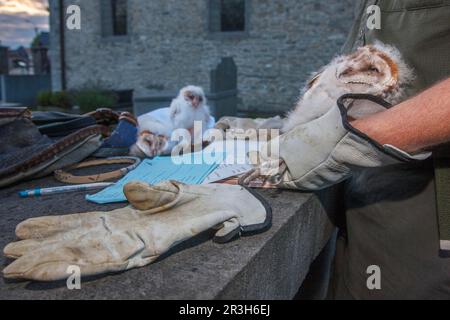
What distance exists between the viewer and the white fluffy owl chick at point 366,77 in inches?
53.9

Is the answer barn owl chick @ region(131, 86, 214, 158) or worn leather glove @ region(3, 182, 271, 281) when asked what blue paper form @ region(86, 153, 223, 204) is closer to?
barn owl chick @ region(131, 86, 214, 158)

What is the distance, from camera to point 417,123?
1161 millimetres


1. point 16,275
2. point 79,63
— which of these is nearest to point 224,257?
point 16,275

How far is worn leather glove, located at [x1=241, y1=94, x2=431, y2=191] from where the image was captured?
118 cm

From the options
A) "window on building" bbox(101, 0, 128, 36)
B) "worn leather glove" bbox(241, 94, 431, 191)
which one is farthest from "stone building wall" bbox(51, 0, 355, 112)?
"worn leather glove" bbox(241, 94, 431, 191)

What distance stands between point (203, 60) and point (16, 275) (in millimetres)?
12260

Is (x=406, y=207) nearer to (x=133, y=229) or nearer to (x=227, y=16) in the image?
(x=133, y=229)

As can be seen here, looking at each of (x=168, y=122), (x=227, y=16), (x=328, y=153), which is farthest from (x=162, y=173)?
(x=227, y=16)

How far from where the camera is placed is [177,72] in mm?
13141

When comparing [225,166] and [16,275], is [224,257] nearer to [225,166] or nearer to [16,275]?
[16,275]
